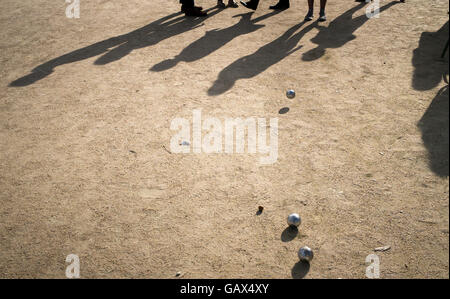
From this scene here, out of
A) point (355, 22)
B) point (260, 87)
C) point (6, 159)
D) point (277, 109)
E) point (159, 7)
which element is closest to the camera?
point (6, 159)

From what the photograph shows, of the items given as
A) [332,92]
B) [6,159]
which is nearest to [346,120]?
[332,92]

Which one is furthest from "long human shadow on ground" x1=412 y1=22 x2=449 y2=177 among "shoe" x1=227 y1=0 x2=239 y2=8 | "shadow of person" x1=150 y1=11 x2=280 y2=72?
"shoe" x1=227 y1=0 x2=239 y2=8

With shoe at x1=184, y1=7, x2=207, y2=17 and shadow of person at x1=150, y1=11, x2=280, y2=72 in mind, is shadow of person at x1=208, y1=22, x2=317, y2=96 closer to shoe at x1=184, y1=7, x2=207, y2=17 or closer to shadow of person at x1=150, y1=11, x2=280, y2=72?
shadow of person at x1=150, y1=11, x2=280, y2=72

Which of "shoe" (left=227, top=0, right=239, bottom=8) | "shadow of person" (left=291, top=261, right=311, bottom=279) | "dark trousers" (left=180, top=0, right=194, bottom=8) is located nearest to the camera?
"shadow of person" (left=291, top=261, right=311, bottom=279)

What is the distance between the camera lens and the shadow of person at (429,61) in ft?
20.3

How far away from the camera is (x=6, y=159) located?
547cm

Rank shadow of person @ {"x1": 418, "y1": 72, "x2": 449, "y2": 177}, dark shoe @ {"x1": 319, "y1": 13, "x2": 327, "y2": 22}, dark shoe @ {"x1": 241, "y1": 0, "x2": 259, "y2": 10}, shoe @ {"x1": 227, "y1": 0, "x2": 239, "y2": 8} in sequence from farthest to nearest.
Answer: shoe @ {"x1": 227, "y1": 0, "x2": 239, "y2": 8} → dark shoe @ {"x1": 241, "y1": 0, "x2": 259, "y2": 10} → dark shoe @ {"x1": 319, "y1": 13, "x2": 327, "y2": 22} → shadow of person @ {"x1": 418, "y1": 72, "x2": 449, "y2": 177}

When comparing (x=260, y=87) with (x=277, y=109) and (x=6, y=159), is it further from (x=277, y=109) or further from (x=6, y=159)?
(x=6, y=159)

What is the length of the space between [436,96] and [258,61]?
139 inches

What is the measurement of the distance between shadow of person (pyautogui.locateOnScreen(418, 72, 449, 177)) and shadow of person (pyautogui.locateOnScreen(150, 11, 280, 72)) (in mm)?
4762

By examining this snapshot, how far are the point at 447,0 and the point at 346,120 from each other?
6361 millimetres

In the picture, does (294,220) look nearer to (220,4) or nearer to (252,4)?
(252,4)

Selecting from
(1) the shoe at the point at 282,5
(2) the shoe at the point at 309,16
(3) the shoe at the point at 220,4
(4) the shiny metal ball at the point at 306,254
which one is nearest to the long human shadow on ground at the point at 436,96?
(4) the shiny metal ball at the point at 306,254

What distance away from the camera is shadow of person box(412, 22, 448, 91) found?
6.19 metres
